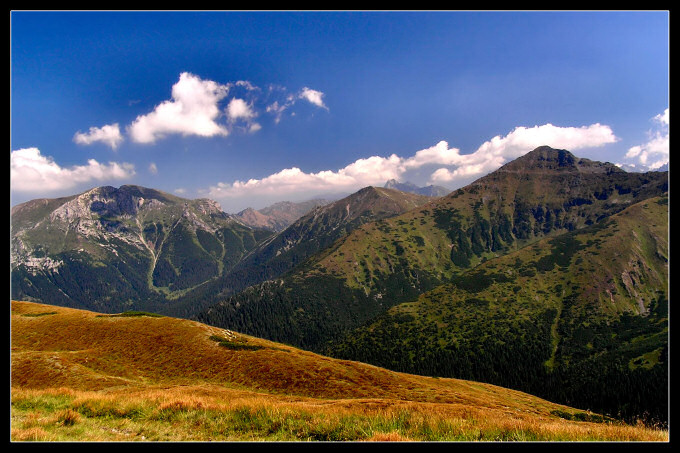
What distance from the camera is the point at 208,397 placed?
48.6 feet

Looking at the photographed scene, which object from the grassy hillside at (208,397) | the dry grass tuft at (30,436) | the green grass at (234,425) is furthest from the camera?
the grassy hillside at (208,397)

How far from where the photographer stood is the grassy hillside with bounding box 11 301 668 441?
8.41m

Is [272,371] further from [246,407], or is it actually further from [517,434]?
[517,434]

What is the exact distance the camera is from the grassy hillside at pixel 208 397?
841 cm

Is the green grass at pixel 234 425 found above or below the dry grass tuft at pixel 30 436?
below

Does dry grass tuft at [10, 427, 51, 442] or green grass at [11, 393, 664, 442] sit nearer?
dry grass tuft at [10, 427, 51, 442]

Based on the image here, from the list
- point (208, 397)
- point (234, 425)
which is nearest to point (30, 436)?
point (234, 425)

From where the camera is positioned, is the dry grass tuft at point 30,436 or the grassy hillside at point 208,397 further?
the grassy hillside at point 208,397

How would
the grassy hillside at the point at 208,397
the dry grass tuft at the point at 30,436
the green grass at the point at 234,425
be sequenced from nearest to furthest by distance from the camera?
1. the dry grass tuft at the point at 30,436
2. the green grass at the point at 234,425
3. the grassy hillside at the point at 208,397

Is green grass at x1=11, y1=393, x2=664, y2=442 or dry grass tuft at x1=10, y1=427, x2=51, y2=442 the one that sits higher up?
dry grass tuft at x1=10, y1=427, x2=51, y2=442

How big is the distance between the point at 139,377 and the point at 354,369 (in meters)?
29.7

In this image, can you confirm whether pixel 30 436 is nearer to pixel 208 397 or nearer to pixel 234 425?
pixel 234 425

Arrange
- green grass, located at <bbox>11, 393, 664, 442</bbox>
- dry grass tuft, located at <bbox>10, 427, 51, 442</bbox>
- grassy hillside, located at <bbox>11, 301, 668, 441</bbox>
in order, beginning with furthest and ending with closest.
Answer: grassy hillside, located at <bbox>11, 301, 668, 441</bbox>, green grass, located at <bbox>11, 393, 664, 442</bbox>, dry grass tuft, located at <bbox>10, 427, 51, 442</bbox>
